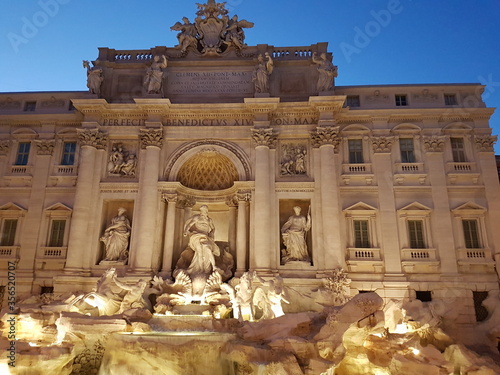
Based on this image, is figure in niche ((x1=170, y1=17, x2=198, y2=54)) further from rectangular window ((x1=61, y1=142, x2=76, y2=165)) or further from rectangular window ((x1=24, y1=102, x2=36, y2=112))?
rectangular window ((x1=24, y1=102, x2=36, y2=112))

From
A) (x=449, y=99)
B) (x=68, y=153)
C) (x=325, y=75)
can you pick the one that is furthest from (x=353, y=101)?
(x=68, y=153)

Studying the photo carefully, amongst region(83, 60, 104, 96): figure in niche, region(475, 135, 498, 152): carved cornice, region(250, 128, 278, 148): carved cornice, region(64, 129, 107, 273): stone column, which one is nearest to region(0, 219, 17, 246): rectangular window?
region(64, 129, 107, 273): stone column

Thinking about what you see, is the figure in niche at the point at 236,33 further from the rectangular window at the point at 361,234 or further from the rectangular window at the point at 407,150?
the rectangular window at the point at 361,234

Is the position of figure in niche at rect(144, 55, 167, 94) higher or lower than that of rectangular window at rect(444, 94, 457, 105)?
higher

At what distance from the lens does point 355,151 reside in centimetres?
2269

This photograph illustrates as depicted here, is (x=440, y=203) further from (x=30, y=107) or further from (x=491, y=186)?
(x=30, y=107)

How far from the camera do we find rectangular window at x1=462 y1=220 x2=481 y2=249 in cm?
2073

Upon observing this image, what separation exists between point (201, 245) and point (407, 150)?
11906mm

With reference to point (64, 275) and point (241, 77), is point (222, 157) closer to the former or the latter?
point (241, 77)

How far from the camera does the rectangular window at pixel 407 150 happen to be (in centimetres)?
2233

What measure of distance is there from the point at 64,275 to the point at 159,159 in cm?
731

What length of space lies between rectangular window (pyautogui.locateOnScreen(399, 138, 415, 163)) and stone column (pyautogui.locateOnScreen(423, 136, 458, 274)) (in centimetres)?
68

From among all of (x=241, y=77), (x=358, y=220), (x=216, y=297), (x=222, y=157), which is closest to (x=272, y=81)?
(x=241, y=77)

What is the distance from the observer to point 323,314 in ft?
50.1
